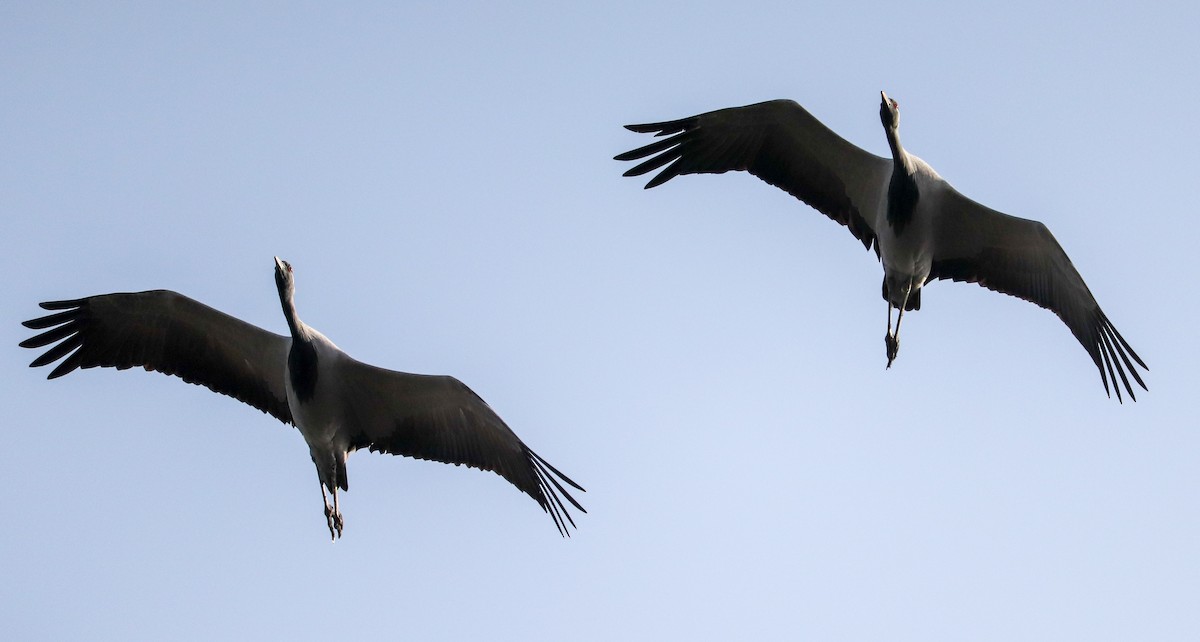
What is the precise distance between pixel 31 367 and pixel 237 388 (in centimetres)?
220

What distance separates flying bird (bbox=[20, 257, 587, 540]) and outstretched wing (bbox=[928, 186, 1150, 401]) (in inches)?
195

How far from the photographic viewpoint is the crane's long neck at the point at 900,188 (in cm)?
1445

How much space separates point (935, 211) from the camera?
587 inches

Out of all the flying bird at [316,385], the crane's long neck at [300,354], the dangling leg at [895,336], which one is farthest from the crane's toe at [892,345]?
the crane's long neck at [300,354]

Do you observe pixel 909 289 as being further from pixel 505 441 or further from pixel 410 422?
pixel 410 422

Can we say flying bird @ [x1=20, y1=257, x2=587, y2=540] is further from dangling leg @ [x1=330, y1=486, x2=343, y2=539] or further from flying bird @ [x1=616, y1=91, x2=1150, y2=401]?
flying bird @ [x1=616, y1=91, x2=1150, y2=401]

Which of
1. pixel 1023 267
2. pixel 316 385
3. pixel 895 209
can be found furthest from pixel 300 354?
pixel 1023 267

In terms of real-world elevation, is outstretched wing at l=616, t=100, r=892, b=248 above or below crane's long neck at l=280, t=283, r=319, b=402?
above

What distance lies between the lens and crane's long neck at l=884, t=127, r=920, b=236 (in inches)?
569

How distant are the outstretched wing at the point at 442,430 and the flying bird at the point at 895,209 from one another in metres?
3.15

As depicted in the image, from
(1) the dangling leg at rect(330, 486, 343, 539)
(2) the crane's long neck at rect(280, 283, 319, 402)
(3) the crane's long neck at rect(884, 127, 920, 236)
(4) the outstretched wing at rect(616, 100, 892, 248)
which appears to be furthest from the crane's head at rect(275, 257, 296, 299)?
(3) the crane's long neck at rect(884, 127, 920, 236)

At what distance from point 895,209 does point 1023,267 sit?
1861 millimetres

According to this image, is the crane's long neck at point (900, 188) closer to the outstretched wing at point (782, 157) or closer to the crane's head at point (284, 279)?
the outstretched wing at point (782, 157)

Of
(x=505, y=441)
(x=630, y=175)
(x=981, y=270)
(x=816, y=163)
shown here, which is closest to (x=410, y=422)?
(x=505, y=441)
